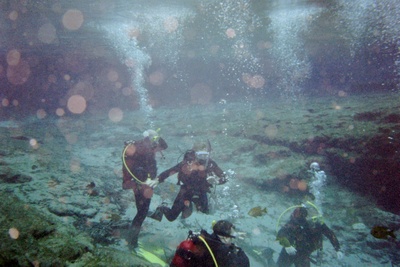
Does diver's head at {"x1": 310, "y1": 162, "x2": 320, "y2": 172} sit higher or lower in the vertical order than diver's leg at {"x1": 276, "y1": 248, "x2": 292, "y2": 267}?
higher

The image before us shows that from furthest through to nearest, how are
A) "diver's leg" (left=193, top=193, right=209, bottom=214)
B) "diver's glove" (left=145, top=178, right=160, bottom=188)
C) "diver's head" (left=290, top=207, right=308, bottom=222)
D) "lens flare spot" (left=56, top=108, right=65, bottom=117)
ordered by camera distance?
1. "lens flare spot" (left=56, top=108, right=65, bottom=117)
2. "diver's head" (left=290, top=207, right=308, bottom=222)
3. "diver's leg" (left=193, top=193, right=209, bottom=214)
4. "diver's glove" (left=145, top=178, right=160, bottom=188)

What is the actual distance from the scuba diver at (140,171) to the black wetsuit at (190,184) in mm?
307

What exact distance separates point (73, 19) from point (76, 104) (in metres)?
7.15

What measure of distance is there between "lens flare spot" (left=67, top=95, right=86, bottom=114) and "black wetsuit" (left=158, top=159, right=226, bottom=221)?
18.9 meters

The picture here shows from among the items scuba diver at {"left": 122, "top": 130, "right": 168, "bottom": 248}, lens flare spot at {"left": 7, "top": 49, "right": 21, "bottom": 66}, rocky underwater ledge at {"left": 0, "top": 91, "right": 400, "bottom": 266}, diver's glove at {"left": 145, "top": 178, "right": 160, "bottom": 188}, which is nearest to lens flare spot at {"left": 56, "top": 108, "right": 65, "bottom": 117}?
rocky underwater ledge at {"left": 0, "top": 91, "right": 400, "bottom": 266}

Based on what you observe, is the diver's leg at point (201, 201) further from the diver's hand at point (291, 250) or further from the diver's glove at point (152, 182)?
the diver's hand at point (291, 250)

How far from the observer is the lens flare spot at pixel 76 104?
820 inches

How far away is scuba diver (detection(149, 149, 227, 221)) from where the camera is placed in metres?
4.74

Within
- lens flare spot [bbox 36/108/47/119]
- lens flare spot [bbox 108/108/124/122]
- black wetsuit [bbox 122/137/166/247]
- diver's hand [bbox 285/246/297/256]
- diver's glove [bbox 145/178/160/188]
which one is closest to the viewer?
diver's glove [bbox 145/178/160/188]

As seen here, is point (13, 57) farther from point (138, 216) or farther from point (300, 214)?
point (300, 214)

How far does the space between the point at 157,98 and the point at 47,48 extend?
11.2 metres

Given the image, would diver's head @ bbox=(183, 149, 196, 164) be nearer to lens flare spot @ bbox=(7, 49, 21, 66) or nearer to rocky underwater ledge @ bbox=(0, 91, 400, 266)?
rocky underwater ledge @ bbox=(0, 91, 400, 266)

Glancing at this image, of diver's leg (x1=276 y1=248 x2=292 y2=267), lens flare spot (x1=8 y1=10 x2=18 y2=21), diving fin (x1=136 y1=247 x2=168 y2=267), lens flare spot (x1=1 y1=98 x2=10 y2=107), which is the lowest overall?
diver's leg (x1=276 y1=248 x2=292 y2=267)

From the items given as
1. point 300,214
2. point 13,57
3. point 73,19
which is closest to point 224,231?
point 300,214
